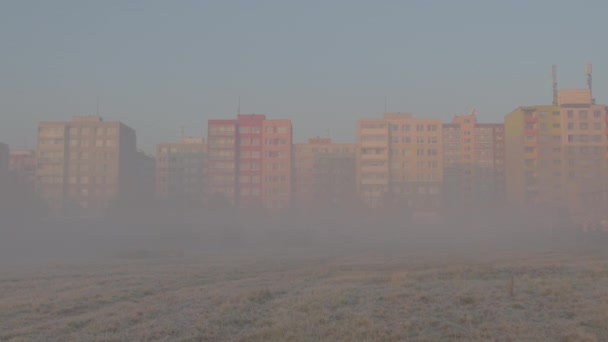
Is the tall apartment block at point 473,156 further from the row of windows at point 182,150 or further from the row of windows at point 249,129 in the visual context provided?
the row of windows at point 182,150

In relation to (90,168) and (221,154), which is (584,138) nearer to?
(221,154)

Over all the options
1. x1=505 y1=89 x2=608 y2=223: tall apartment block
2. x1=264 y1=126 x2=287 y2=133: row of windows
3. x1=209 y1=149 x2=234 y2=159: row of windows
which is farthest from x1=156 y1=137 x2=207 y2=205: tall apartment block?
x1=505 y1=89 x2=608 y2=223: tall apartment block

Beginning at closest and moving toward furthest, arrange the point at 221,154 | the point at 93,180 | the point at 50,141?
the point at 50,141 → the point at 93,180 → the point at 221,154

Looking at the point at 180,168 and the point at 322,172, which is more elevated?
the point at 180,168

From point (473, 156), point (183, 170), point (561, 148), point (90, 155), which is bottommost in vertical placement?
point (183, 170)

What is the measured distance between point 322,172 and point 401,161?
2268cm

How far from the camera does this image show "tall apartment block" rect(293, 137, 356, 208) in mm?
139625

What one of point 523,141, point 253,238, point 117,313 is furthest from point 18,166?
point 117,313

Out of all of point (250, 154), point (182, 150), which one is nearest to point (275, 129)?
point (250, 154)

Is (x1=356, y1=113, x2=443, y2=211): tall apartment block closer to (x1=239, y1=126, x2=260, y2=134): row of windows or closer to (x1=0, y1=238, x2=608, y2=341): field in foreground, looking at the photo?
(x1=239, y1=126, x2=260, y2=134): row of windows

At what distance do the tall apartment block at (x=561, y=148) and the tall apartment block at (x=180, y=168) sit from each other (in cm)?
7741

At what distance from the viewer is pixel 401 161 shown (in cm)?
13362

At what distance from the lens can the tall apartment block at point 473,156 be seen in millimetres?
159125

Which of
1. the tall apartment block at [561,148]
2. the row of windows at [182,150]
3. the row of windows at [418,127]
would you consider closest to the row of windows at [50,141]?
the row of windows at [182,150]
